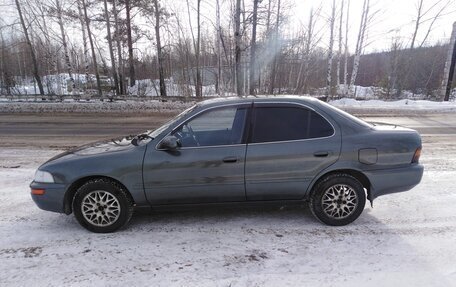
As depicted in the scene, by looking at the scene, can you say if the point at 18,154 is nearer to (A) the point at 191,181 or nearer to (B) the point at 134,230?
(B) the point at 134,230

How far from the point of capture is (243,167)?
375 cm

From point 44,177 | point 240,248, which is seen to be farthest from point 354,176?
point 44,177

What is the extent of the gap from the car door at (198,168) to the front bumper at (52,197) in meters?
1.05

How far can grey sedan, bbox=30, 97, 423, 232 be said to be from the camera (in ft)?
12.2

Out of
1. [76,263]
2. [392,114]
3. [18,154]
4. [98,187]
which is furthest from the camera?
[392,114]

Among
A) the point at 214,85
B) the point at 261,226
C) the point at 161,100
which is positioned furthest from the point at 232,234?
the point at 214,85

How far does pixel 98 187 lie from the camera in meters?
3.72

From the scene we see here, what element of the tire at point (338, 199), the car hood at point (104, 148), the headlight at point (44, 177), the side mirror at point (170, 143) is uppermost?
the side mirror at point (170, 143)

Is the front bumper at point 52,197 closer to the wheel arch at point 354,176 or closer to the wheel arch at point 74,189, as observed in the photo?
the wheel arch at point 74,189

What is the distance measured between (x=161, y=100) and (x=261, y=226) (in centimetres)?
1693

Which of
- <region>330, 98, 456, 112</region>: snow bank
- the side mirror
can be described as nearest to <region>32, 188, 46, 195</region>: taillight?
the side mirror

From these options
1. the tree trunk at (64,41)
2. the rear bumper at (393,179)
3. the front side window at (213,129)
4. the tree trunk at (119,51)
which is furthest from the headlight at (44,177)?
the tree trunk at (119,51)

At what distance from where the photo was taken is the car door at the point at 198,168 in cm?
371

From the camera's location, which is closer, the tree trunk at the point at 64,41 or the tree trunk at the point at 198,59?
the tree trunk at the point at 64,41
